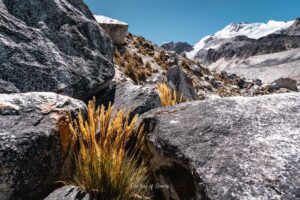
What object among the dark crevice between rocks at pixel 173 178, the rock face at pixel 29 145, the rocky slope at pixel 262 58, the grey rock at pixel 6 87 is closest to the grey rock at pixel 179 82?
the grey rock at pixel 6 87

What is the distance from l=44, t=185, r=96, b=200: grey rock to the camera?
334 cm

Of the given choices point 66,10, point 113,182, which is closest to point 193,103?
point 113,182

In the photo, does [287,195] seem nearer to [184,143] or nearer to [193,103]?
[184,143]

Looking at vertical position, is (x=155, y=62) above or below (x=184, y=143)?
above

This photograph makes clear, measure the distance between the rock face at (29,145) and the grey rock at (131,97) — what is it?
1.74m

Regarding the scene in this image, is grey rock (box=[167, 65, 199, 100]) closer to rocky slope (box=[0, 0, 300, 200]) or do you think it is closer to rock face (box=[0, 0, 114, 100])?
rock face (box=[0, 0, 114, 100])

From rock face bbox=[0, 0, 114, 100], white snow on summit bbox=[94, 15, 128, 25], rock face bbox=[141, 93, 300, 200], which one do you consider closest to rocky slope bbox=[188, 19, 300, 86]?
white snow on summit bbox=[94, 15, 128, 25]

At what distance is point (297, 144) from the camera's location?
9.62 feet

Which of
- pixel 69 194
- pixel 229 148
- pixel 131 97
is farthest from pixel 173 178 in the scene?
pixel 131 97

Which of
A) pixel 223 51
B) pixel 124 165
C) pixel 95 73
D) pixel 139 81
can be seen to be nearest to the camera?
pixel 124 165

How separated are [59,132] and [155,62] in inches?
678

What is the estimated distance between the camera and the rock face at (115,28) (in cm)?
1785

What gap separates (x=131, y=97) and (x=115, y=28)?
13072 millimetres

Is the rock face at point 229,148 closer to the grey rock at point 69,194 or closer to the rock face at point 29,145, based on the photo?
the grey rock at point 69,194
